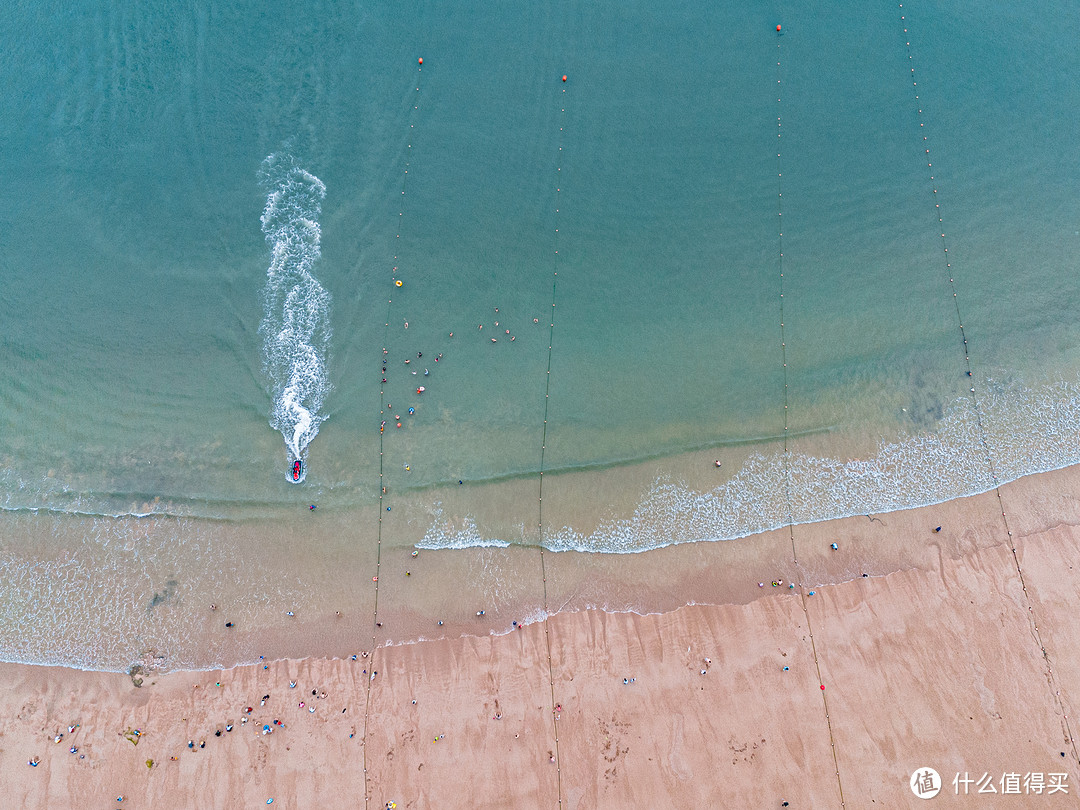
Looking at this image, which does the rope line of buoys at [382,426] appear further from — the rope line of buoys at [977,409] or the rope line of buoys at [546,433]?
the rope line of buoys at [977,409]

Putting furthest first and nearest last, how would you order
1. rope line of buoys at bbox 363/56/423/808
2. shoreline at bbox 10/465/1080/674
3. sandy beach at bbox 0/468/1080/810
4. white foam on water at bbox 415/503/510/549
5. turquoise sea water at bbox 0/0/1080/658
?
turquoise sea water at bbox 0/0/1080/658, white foam on water at bbox 415/503/510/549, shoreline at bbox 10/465/1080/674, rope line of buoys at bbox 363/56/423/808, sandy beach at bbox 0/468/1080/810

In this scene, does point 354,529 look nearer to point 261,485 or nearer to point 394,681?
point 261,485

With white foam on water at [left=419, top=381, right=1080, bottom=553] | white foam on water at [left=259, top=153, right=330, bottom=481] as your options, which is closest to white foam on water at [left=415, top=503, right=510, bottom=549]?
white foam on water at [left=419, top=381, right=1080, bottom=553]

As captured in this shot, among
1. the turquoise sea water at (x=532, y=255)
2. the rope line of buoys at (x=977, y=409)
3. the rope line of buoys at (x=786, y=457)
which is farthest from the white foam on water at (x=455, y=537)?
the rope line of buoys at (x=977, y=409)

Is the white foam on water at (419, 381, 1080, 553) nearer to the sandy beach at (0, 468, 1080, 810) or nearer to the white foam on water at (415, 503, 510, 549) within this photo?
the white foam on water at (415, 503, 510, 549)

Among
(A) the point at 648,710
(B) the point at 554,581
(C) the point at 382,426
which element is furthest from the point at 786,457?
(C) the point at 382,426
